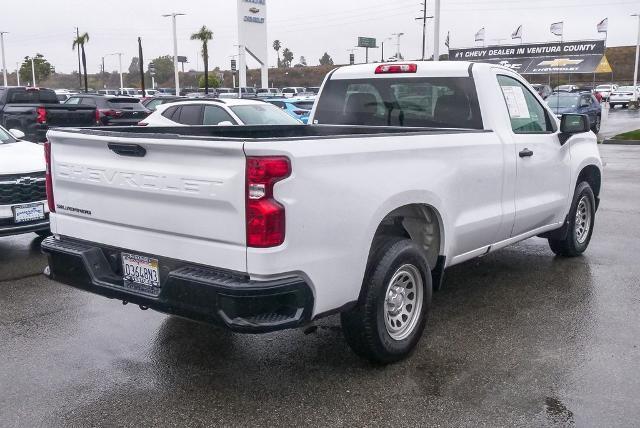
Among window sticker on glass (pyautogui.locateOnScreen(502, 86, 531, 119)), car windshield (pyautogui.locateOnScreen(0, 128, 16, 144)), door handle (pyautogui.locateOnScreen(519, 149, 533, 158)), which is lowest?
car windshield (pyautogui.locateOnScreen(0, 128, 16, 144))

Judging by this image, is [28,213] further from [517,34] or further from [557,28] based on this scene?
[517,34]

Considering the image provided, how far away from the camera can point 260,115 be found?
12.5 meters

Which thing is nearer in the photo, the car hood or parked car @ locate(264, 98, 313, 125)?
the car hood

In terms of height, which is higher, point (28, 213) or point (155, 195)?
point (155, 195)

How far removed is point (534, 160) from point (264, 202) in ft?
10.5

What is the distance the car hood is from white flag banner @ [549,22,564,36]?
200 ft

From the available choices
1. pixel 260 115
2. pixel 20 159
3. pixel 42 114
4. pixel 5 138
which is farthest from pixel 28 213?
pixel 42 114

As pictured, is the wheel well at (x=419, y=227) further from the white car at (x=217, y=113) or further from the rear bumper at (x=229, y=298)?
the white car at (x=217, y=113)

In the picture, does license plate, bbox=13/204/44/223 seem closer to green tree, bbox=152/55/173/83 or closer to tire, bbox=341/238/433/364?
tire, bbox=341/238/433/364

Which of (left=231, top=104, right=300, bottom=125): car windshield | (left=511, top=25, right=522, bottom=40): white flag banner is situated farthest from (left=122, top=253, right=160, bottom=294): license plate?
(left=511, top=25, right=522, bottom=40): white flag banner

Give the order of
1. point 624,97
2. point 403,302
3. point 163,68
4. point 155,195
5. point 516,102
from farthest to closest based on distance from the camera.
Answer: point 163,68 < point 624,97 < point 516,102 < point 403,302 < point 155,195

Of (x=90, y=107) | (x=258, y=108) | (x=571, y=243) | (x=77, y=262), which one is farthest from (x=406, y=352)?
(x=90, y=107)

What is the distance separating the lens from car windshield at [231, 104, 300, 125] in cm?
1220

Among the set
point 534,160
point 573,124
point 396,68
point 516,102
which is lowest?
point 534,160
